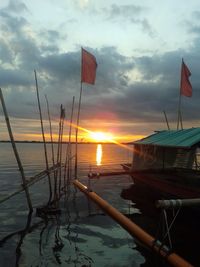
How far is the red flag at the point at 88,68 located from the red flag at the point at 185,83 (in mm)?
9203

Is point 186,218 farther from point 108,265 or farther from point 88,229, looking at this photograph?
point 108,265

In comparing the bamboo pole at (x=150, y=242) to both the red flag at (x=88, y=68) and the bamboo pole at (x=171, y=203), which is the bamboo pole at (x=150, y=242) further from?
the red flag at (x=88, y=68)

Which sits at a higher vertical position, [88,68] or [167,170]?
[88,68]

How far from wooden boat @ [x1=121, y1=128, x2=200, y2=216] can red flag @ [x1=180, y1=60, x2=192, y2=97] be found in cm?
413

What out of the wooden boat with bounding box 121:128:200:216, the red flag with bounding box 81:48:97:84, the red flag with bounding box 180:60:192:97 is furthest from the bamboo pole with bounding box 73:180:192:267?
the red flag with bounding box 180:60:192:97

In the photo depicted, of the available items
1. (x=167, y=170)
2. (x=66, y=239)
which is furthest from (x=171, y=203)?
(x=167, y=170)

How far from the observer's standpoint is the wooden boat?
18000 mm

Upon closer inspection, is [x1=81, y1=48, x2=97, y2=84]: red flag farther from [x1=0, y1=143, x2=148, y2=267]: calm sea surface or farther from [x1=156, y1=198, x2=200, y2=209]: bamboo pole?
[x1=156, y1=198, x2=200, y2=209]: bamboo pole

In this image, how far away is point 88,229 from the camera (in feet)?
54.8

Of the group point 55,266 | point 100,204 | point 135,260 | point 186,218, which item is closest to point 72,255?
point 55,266

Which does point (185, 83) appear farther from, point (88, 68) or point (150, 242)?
point (150, 242)

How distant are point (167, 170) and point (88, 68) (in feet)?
28.3

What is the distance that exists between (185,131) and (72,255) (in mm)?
12824

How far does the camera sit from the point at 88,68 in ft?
67.6
